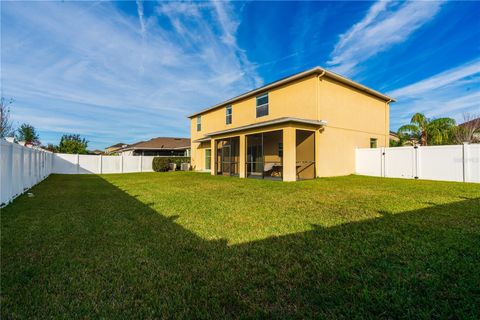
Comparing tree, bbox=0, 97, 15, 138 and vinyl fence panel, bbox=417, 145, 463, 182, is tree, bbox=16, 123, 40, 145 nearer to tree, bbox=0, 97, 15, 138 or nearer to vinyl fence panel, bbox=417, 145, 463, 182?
tree, bbox=0, 97, 15, 138

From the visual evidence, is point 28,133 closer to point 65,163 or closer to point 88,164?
point 65,163

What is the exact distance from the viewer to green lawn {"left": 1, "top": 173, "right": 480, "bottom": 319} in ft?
6.31

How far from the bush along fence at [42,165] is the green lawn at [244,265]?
1.95 meters

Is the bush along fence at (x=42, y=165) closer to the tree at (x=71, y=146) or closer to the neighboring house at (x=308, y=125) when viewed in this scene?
the neighboring house at (x=308, y=125)

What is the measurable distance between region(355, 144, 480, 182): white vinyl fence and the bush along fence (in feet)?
56.5

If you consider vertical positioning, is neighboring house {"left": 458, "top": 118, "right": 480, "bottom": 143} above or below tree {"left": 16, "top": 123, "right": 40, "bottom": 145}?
below

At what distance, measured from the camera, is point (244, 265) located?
2697 millimetres

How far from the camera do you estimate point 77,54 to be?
12.2 metres

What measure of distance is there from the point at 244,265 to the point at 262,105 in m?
14.5

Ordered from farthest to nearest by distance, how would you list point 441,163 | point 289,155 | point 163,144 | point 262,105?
point 163,144 < point 262,105 < point 289,155 < point 441,163

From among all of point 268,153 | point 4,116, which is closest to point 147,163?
point 4,116

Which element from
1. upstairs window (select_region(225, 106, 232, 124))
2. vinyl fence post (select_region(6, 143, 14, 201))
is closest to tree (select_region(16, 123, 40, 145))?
upstairs window (select_region(225, 106, 232, 124))

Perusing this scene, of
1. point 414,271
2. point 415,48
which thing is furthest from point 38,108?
point 415,48

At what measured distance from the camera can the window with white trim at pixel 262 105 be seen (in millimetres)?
15802
